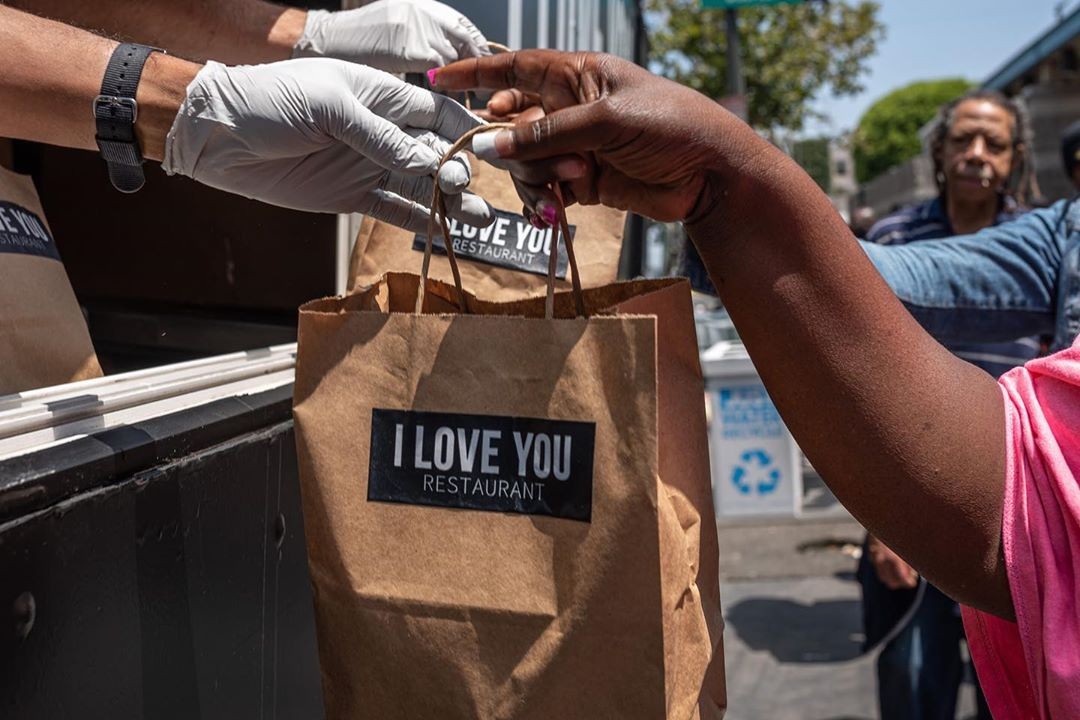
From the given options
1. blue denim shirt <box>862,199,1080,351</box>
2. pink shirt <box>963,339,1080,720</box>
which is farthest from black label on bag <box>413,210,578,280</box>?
pink shirt <box>963,339,1080,720</box>

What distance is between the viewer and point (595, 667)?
1.13 meters

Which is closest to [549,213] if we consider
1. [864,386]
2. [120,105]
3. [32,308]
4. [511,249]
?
[864,386]

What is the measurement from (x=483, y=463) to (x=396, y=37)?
108 centimetres

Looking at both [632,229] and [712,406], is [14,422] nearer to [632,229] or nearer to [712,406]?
[712,406]

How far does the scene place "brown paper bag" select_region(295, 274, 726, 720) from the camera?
3.61 ft

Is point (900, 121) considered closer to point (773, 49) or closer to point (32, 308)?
point (773, 49)

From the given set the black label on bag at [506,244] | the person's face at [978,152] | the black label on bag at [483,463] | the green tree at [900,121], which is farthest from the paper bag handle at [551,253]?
the green tree at [900,121]

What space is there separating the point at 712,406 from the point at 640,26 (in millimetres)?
4023

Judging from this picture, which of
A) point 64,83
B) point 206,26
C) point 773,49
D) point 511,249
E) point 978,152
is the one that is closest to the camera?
point 64,83

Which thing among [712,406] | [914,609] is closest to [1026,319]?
[914,609]

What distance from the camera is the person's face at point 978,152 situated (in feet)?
10.8

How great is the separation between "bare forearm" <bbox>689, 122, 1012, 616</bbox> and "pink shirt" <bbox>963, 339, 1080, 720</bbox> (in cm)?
2

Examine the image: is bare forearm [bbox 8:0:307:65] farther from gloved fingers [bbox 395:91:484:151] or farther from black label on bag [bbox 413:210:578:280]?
gloved fingers [bbox 395:91:484:151]

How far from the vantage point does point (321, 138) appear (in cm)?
137
